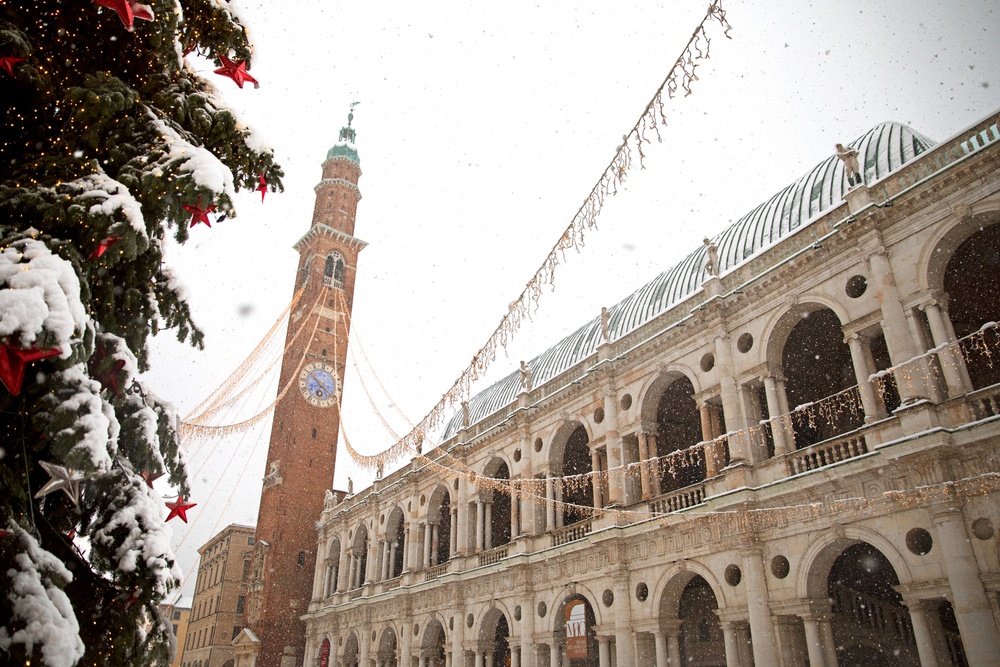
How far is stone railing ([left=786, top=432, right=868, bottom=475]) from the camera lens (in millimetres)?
15852

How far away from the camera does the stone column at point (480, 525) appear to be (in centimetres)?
2933

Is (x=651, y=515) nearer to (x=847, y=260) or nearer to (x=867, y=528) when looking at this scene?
(x=867, y=528)

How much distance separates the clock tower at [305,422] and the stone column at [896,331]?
33568mm

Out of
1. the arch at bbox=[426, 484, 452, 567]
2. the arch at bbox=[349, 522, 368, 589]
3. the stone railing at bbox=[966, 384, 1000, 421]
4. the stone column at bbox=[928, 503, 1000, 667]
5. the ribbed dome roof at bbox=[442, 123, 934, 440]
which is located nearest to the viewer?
the stone column at bbox=[928, 503, 1000, 667]

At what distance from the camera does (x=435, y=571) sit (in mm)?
31672

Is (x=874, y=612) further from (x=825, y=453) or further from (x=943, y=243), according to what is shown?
(x=943, y=243)

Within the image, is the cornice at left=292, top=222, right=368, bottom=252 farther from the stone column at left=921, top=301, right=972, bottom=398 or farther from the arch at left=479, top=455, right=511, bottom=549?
the stone column at left=921, top=301, right=972, bottom=398

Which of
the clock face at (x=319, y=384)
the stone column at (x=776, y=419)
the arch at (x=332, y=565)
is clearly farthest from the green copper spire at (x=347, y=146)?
the stone column at (x=776, y=419)

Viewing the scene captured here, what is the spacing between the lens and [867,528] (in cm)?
1502

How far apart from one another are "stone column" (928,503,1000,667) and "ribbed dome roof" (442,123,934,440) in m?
8.26

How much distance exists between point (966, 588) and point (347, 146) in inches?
2177

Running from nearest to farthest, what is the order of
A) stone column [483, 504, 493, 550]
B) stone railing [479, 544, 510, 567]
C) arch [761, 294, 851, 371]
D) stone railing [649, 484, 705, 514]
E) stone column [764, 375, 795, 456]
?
stone column [764, 375, 795, 456] < arch [761, 294, 851, 371] < stone railing [649, 484, 705, 514] < stone railing [479, 544, 510, 567] < stone column [483, 504, 493, 550]

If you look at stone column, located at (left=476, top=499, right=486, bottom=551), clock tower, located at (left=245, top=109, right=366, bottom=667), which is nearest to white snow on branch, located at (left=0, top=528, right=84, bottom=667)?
stone column, located at (left=476, top=499, right=486, bottom=551)

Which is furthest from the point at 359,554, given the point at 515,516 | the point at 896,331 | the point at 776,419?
the point at 896,331
